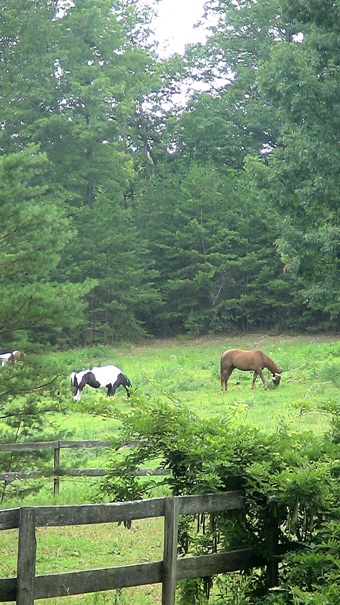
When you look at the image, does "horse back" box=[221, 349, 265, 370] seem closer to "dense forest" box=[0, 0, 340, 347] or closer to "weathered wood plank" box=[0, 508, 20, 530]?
"dense forest" box=[0, 0, 340, 347]

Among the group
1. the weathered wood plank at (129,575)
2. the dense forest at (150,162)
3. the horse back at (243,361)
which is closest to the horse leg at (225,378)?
the horse back at (243,361)

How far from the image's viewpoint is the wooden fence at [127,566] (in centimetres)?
423

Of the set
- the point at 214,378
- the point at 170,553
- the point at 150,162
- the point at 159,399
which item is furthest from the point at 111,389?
the point at 150,162

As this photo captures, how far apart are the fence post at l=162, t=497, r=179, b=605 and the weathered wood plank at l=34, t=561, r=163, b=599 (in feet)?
0.14

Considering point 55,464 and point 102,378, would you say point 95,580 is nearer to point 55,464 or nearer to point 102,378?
point 55,464

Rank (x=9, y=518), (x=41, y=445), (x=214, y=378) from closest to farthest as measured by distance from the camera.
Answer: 1. (x=9, y=518)
2. (x=41, y=445)
3. (x=214, y=378)

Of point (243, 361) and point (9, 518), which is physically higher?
point (9, 518)

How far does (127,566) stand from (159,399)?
1.17 meters

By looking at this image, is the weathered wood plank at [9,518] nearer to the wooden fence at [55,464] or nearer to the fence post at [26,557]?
the fence post at [26,557]

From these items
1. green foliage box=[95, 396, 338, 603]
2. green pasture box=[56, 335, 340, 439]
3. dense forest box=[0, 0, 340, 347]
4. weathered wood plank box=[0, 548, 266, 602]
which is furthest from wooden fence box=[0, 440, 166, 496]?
dense forest box=[0, 0, 340, 347]

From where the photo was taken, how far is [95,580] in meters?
4.49

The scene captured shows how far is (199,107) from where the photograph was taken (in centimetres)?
4806

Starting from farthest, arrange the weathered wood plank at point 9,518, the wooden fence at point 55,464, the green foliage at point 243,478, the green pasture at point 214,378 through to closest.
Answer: the green pasture at point 214,378 → the wooden fence at point 55,464 → the green foliage at point 243,478 → the weathered wood plank at point 9,518

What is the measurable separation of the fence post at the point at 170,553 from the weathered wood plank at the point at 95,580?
0.04 metres
